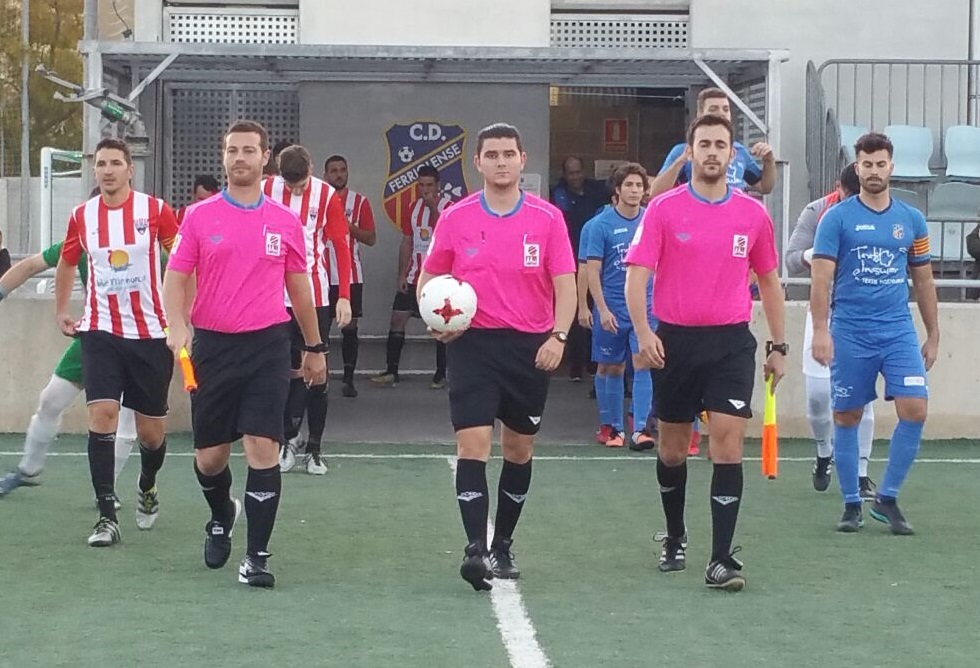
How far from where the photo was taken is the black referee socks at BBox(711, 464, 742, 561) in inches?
280

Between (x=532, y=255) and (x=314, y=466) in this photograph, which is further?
(x=314, y=466)

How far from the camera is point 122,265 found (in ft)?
27.3

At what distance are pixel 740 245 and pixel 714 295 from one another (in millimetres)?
238

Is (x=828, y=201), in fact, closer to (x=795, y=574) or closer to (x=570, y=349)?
(x=795, y=574)

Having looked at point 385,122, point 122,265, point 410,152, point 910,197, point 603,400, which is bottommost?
point 603,400

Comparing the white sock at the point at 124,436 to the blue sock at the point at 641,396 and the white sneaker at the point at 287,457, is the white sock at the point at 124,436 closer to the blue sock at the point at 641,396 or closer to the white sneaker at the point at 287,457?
the white sneaker at the point at 287,457

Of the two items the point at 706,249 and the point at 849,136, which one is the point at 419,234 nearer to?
the point at 849,136

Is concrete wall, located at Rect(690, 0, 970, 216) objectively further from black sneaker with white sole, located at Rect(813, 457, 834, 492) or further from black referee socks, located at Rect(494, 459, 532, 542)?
black referee socks, located at Rect(494, 459, 532, 542)

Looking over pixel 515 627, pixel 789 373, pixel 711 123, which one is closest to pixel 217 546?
pixel 515 627

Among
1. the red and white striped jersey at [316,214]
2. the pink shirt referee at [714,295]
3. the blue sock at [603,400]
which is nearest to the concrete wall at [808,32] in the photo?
the blue sock at [603,400]

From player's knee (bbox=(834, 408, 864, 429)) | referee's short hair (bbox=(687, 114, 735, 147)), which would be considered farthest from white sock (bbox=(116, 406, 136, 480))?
player's knee (bbox=(834, 408, 864, 429))

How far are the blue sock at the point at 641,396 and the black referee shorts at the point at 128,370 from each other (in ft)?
14.2

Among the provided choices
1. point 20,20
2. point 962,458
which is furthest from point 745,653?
point 20,20

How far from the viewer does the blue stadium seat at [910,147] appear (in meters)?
16.4
